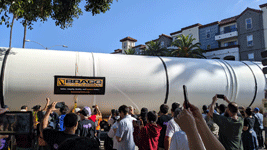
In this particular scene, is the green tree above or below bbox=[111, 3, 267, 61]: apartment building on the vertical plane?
below

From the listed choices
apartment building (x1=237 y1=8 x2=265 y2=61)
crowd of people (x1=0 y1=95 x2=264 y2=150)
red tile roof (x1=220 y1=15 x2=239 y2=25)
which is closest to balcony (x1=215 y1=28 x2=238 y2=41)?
apartment building (x1=237 y1=8 x2=265 y2=61)

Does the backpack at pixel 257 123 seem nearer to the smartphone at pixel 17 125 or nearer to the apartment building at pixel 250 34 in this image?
the smartphone at pixel 17 125

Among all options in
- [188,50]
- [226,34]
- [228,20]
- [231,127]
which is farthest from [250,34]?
[231,127]

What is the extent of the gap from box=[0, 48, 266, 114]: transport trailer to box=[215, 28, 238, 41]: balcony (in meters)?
28.7

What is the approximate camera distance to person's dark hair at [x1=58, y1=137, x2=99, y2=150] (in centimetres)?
176

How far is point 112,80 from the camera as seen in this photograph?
8.48m

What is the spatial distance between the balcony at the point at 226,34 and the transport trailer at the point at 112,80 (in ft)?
94.3

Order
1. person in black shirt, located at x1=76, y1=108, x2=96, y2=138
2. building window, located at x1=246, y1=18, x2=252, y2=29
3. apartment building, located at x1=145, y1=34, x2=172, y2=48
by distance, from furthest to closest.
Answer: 1. apartment building, located at x1=145, y1=34, x2=172, y2=48
2. building window, located at x1=246, y1=18, x2=252, y2=29
3. person in black shirt, located at x1=76, y1=108, x2=96, y2=138

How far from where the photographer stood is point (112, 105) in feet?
28.3

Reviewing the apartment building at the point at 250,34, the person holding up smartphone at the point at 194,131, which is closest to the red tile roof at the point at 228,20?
the apartment building at the point at 250,34

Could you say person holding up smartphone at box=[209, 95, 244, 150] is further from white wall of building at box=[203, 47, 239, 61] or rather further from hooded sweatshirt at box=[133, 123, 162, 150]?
white wall of building at box=[203, 47, 239, 61]

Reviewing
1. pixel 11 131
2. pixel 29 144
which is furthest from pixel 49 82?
pixel 11 131

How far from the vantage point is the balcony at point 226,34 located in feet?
120

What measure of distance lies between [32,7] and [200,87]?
8.25 m
